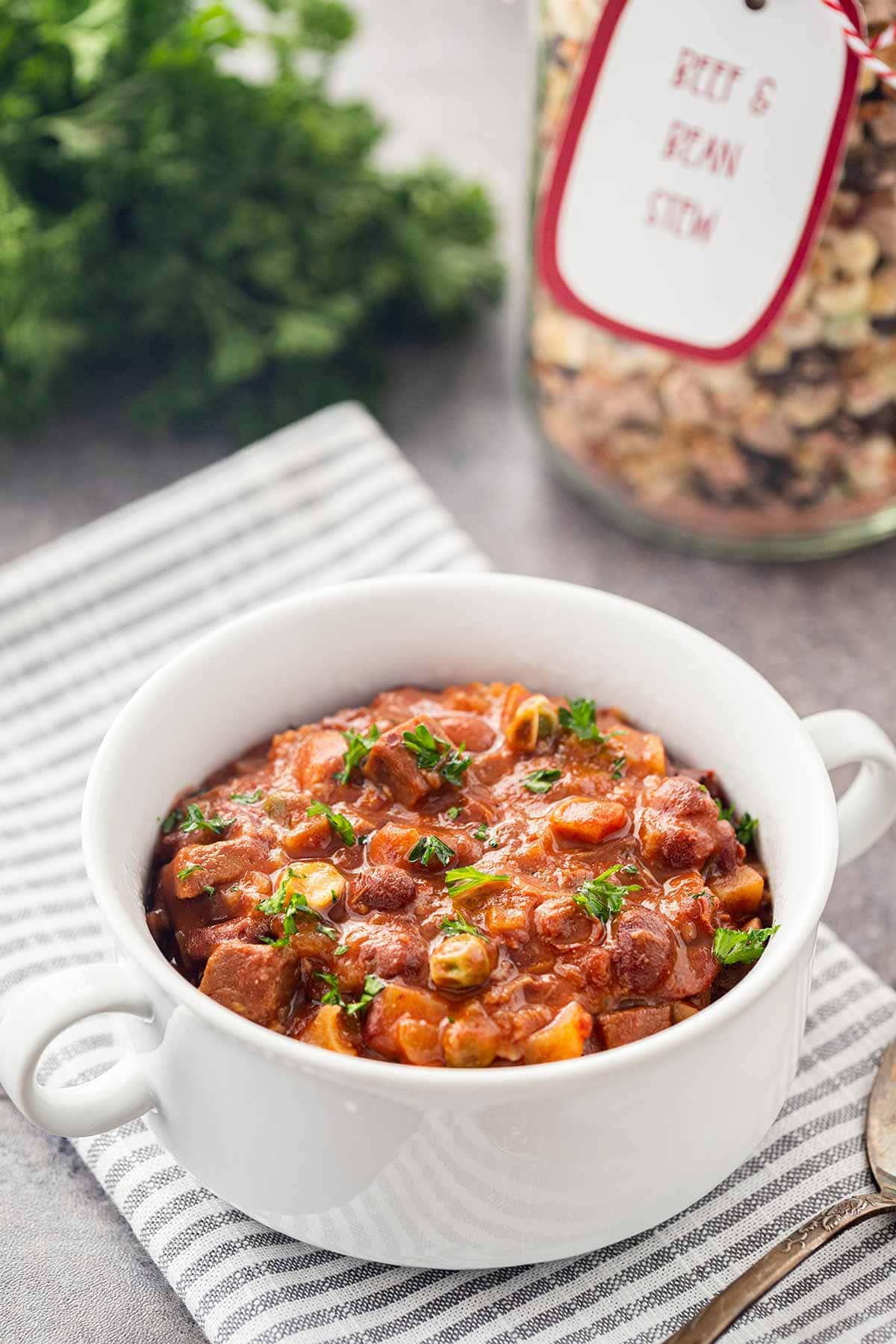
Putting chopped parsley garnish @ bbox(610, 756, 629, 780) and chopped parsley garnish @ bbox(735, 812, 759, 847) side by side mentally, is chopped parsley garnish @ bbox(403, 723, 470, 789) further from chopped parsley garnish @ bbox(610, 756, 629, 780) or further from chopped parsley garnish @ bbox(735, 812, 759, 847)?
chopped parsley garnish @ bbox(735, 812, 759, 847)

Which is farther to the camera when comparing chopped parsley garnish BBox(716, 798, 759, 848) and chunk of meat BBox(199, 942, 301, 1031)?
chopped parsley garnish BBox(716, 798, 759, 848)

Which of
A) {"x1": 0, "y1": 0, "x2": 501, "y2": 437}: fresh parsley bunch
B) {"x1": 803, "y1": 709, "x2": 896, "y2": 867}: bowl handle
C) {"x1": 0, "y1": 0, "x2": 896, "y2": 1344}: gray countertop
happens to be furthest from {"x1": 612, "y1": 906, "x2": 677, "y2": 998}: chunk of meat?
{"x1": 0, "y1": 0, "x2": 501, "y2": 437}: fresh parsley bunch

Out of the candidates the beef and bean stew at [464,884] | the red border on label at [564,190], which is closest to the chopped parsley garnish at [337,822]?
the beef and bean stew at [464,884]

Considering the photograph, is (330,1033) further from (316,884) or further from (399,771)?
(399,771)

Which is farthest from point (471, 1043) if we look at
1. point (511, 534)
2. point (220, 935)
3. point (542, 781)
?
point (511, 534)

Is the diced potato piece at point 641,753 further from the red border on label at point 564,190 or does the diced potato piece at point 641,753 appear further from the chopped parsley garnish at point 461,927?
the red border on label at point 564,190

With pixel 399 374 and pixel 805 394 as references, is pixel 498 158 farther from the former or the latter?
pixel 805 394
